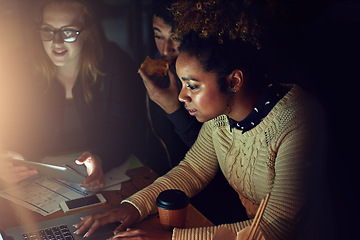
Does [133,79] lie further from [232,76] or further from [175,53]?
[232,76]

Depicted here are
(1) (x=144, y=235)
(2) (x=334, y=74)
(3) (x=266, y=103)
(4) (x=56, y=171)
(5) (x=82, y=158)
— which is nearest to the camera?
(2) (x=334, y=74)

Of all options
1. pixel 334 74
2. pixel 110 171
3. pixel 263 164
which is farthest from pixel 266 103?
pixel 110 171

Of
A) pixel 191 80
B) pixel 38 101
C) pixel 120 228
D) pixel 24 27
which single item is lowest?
pixel 120 228

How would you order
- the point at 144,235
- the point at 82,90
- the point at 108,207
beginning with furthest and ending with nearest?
the point at 82,90, the point at 108,207, the point at 144,235

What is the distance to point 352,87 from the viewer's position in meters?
0.84

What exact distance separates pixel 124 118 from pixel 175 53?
408 millimetres

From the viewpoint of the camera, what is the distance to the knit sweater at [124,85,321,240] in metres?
0.96

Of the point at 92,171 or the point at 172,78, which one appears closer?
the point at 92,171

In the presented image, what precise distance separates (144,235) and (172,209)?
0.34 ft

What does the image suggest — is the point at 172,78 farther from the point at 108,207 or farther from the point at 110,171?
the point at 108,207

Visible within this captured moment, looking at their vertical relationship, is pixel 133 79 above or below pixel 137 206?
above

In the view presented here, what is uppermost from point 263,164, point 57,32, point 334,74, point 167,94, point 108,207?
point 57,32

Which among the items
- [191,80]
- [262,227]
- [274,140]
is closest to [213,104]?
[191,80]

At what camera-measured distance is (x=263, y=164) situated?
1.13 metres
